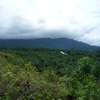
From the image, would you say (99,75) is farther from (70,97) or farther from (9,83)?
(9,83)

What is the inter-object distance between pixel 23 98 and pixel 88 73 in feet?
13.6

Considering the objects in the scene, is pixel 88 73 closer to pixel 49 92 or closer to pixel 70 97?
pixel 70 97

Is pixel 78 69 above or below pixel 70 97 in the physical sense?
above

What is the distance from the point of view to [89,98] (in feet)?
21.6

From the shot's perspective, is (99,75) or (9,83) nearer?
(9,83)

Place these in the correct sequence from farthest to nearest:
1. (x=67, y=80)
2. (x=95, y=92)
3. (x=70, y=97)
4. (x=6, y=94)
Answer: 1. (x=67, y=80)
2. (x=70, y=97)
3. (x=95, y=92)
4. (x=6, y=94)

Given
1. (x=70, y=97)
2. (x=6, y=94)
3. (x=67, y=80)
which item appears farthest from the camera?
(x=67, y=80)

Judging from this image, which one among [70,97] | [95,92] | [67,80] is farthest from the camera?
[67,80]

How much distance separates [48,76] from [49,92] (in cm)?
219

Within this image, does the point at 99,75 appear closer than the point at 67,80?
No

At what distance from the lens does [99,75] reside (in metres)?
10.2

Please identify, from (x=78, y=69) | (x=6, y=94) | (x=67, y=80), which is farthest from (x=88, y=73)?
(x=6, y=94)

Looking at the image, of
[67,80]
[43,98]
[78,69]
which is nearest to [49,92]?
[43,98]

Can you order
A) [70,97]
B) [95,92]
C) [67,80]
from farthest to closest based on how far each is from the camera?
[67,80]
[70,97]
[95,92]
